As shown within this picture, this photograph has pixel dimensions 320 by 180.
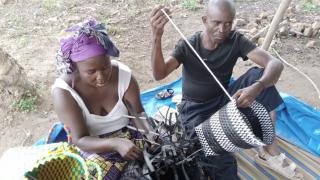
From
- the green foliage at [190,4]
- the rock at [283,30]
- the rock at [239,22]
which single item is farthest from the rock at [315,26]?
the green foliage at [190,4]

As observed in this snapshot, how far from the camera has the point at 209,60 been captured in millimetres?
2346

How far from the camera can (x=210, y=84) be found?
→ 239 centimetres

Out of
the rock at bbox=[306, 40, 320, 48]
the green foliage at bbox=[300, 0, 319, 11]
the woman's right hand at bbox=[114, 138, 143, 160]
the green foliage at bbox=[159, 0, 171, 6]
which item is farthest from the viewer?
the green foliage at bbox=[159, 0, 171, 6]

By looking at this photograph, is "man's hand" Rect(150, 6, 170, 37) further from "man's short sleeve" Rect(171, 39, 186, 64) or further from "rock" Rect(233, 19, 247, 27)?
"rock" Rect(233, 19, 247, 27)

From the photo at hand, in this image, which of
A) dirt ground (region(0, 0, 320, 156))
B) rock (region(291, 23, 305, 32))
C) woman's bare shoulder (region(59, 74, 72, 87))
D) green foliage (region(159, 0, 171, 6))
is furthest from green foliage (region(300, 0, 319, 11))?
woman's bare shoulder (region(59, 74, 72, 87))

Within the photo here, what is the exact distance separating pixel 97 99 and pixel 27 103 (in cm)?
154

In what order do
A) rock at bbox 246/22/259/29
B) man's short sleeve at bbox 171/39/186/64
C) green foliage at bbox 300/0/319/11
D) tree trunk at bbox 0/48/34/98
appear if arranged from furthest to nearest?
green foliage at bbox 300/0/319/11
rock at bbox 246/22/259/29
tree trunk at bbox 0/48/34/98
man's short sleeve at bbox 171/39/186/64

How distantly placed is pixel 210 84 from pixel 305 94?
1478 millimetres

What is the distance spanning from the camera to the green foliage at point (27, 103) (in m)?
3.27

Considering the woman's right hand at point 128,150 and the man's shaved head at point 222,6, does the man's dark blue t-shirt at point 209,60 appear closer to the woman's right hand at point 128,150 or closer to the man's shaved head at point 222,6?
the man's shaved head at point 222,6

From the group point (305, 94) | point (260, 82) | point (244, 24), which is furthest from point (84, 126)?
point (244, 24)

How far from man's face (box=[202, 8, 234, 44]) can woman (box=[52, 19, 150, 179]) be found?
577mm

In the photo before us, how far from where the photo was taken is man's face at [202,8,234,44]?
2143 mm

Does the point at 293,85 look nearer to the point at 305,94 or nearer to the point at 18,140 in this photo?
the point at 305,94
